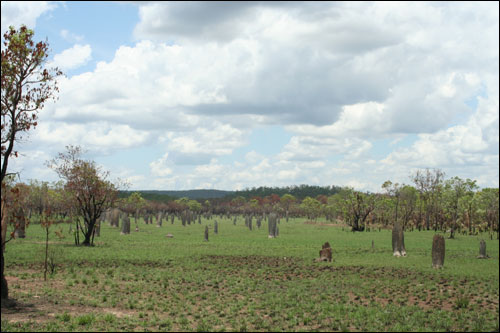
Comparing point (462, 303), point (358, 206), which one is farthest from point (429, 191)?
point (462, 303)

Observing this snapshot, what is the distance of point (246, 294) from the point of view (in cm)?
1653

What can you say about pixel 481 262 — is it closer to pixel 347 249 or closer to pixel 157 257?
pixel 347 249

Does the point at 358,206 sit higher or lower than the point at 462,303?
higher

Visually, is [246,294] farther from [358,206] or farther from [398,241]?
[358,206]

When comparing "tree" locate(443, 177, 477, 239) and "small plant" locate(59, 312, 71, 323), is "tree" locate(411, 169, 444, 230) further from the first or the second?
"small plant" locate(59, 312, 71, 323)

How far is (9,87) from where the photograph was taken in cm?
1420

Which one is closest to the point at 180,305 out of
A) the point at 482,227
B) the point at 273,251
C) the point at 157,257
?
the point at 157,257

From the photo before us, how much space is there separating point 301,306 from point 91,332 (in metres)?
6.73

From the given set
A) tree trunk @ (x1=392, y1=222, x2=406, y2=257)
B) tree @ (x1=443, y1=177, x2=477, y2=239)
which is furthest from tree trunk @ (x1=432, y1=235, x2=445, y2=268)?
tree @ (x1=443, y1=177, x2=477, y2=239)

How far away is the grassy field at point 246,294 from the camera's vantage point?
12615 millimetres

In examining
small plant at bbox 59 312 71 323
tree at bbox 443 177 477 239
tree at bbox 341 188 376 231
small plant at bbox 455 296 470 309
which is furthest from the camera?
→ tree at bbox 341 188 376 231

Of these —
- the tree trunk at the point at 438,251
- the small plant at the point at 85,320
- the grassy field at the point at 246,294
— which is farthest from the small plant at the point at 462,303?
the small plant at the point at 85,320

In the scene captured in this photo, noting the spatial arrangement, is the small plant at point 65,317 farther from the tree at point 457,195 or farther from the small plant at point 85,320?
the tree at point 457,195

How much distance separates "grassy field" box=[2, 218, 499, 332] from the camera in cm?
1261
